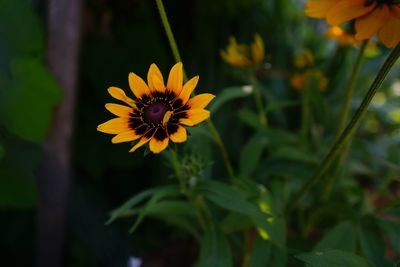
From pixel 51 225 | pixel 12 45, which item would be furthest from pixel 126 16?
pixel 51 225

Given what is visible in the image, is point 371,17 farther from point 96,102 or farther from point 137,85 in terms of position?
point 96,102

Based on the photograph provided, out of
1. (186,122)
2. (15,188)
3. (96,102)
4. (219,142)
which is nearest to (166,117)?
(186,122)

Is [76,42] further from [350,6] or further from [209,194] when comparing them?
[350,6]

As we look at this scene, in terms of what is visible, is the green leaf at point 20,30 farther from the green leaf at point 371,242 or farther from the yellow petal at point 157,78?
the green leaf at point 371,242

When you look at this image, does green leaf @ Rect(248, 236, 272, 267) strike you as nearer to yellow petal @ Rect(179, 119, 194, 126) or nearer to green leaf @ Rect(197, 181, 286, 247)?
green leaf @ Rect(197, 181, 286, 247)

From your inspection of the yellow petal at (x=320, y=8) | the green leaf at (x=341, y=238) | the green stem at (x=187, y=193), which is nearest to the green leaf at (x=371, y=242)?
the green leaf at (x=341, y=238)

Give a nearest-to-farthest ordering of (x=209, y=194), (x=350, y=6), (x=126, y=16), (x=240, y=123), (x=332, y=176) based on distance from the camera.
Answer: (x=350, y=6) < (x=209, y=194) < (x=332, y=176) < (x=126, y=16) < (x=240, y=123)
